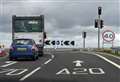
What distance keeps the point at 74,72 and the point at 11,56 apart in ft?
35.8

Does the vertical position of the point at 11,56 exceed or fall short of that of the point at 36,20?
it falls short

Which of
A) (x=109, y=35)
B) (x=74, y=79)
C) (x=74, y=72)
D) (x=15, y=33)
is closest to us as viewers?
(x=74, y=79)

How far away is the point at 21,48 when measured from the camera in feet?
102

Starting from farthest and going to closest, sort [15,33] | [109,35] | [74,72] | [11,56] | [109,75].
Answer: [109,35], [15,33], [11,56], [74,72], [109,75]

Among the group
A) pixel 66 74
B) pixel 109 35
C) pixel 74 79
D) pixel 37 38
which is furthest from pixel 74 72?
pixel 109 35

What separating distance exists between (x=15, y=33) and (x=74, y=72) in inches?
697

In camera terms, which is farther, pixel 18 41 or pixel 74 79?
pixel 18 41

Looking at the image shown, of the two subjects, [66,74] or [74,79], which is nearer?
[74,79]

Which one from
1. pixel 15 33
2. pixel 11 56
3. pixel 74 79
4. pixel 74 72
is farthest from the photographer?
pixel 15 33

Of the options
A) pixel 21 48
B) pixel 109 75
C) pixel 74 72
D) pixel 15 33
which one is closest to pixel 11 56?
pixel 21 48

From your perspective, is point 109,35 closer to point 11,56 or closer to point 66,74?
point 11,56

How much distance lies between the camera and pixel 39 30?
125 ft

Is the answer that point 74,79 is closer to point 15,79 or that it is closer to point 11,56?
point 15,79

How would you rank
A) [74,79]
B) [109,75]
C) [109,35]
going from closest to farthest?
[74,79] → [109,75] → [109,35]
